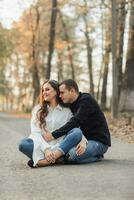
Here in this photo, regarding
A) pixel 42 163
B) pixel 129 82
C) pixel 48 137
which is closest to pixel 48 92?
pixel 48 137

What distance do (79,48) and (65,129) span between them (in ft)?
162

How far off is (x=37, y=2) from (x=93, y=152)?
42.0 m

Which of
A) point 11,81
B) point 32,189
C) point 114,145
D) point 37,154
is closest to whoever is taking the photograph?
point 32,189

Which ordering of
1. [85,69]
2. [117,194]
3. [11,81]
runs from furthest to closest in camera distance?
1. [11,81]
2. [85,69]
3. [117,194]

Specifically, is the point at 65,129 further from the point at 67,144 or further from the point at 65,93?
the point at 65,93

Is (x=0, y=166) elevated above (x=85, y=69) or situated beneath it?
elevated above

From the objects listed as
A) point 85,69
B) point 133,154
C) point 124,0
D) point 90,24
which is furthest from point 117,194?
point 85,69

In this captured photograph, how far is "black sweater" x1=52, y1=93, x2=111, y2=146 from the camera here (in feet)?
34.2

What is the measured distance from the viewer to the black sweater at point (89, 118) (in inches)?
411

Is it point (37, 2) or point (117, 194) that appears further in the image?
point (37, 2)

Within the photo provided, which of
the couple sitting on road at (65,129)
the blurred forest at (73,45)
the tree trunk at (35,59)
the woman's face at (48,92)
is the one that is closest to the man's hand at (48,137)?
the couple sitting on road at (65,129)

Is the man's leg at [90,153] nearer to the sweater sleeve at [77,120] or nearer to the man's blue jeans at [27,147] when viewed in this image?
the sweater sleeve at [77,120]

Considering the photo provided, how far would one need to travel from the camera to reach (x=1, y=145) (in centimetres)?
1508

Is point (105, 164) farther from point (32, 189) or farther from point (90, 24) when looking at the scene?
point (90, 24)
